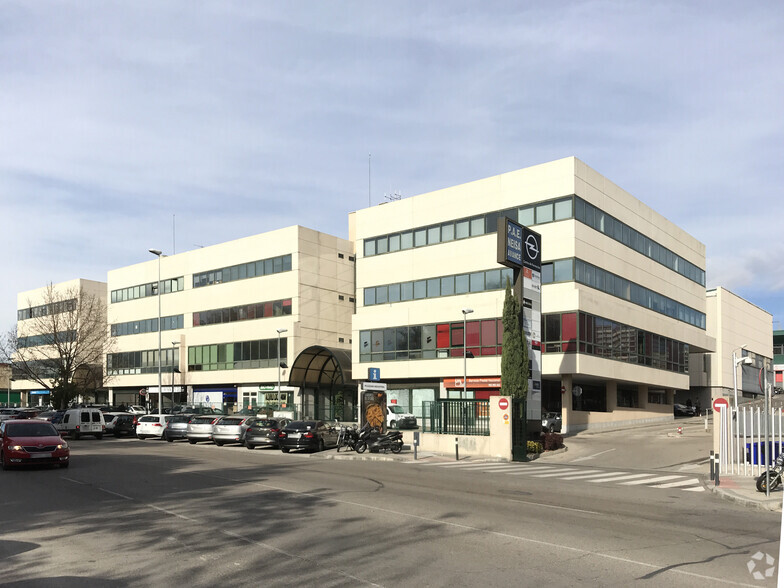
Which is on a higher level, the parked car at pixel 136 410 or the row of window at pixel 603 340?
the row of window at pixel 603 340

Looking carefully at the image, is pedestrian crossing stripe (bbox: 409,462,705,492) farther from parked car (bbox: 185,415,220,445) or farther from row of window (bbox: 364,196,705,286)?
row of window (bbox: 364,196,705,286)

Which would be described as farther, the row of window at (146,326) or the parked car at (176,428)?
the row of window at (146,326)

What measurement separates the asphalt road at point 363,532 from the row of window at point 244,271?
43.0 meters

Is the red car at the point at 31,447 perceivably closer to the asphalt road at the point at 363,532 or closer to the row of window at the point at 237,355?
the asphalt road at the point at 363,532

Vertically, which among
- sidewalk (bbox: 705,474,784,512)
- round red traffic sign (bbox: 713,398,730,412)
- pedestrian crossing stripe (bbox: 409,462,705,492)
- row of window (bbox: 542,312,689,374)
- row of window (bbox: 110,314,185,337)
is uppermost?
row of window (bbox: 110,314,185,337)

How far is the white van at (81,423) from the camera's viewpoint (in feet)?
141

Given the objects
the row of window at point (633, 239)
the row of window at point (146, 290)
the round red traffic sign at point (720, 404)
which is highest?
the row of window at point (633, 239)

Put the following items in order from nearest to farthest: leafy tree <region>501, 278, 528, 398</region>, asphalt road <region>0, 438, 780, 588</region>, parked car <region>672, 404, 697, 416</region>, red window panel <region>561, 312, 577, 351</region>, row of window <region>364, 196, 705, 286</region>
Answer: asphalt road <region>0, 438, 780, 588</region>, leafy tree <region>501, 278, 528, 398</region>, red window panel <region>561, 312, 577, 351</region>, row of window <region>364, 196, 705, 286</region>, parked car <region>672, 404, 697, 416</region>

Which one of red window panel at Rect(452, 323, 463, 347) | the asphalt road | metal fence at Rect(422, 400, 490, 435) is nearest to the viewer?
the asphalt road

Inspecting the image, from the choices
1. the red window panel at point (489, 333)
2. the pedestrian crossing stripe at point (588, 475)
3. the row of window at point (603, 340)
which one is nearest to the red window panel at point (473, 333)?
the red window panel at point (489, 333)

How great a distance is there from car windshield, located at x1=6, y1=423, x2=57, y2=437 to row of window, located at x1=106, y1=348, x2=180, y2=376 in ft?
157

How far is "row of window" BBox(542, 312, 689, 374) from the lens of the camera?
43844 millimetres

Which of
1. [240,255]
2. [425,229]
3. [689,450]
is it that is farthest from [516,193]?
[240,255]

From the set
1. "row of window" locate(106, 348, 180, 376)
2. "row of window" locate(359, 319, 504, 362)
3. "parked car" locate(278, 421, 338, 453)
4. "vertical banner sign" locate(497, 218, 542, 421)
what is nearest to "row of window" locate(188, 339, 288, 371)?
"row of window" locate(106, 348, 180, 376)
